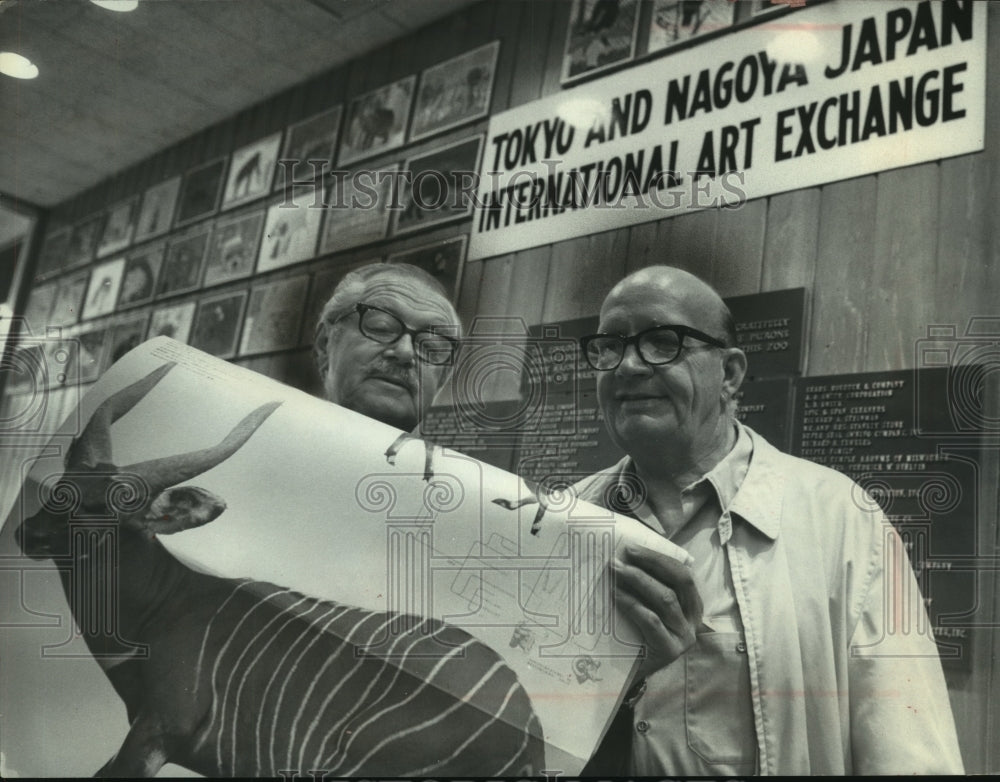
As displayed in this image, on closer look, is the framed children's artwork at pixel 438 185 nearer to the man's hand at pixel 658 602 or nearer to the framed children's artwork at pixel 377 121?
the framed children's artwork at pixel 377 121

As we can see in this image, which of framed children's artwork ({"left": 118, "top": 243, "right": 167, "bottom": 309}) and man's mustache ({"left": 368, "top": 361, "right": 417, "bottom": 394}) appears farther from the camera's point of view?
framed children's artwork ({"left": 118, "top": 243, "right": 167, "bottom": 309})

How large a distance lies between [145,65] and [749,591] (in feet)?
6.84

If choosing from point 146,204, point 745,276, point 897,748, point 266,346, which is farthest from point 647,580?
point 146,204

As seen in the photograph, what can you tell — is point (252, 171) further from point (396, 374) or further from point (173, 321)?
point (396, 374)

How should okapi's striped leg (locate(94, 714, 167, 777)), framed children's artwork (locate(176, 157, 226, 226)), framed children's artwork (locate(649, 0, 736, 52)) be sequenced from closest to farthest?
okapi's striped leg (locate(94, 714, 167, 777)), framed children's artwork (locate(649, 0, 736, 52)), framed children's artwork (locate(176, 157, 226, 226))

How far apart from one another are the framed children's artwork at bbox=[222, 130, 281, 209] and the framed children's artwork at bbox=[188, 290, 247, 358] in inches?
10.8

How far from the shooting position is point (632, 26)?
2141 mm

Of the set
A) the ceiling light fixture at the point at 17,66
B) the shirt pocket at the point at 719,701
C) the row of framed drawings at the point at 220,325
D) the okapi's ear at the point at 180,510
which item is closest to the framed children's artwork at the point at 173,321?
the row of framed drawings at the point at 220,325

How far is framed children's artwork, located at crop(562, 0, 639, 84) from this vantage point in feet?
7.03

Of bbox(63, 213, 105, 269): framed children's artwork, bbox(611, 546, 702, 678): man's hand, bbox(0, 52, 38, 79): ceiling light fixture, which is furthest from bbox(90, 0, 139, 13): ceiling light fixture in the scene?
bbox(611, 546, 702, 678): man's hand

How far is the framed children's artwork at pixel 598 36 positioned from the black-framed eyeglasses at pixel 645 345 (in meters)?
0.71

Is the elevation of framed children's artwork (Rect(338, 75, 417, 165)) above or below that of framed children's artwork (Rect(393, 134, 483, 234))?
above

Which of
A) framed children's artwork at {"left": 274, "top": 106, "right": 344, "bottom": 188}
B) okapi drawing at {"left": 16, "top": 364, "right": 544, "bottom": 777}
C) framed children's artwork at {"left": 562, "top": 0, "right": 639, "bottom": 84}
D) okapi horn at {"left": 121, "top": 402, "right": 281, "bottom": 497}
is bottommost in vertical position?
okapi drawing at {"left": 16, "top": 364, "right": 544, "bottom": 777}

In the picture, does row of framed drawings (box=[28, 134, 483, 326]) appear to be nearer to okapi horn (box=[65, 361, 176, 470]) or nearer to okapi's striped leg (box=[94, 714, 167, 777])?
okapi horn (box=[65, 361, 176, 470])
